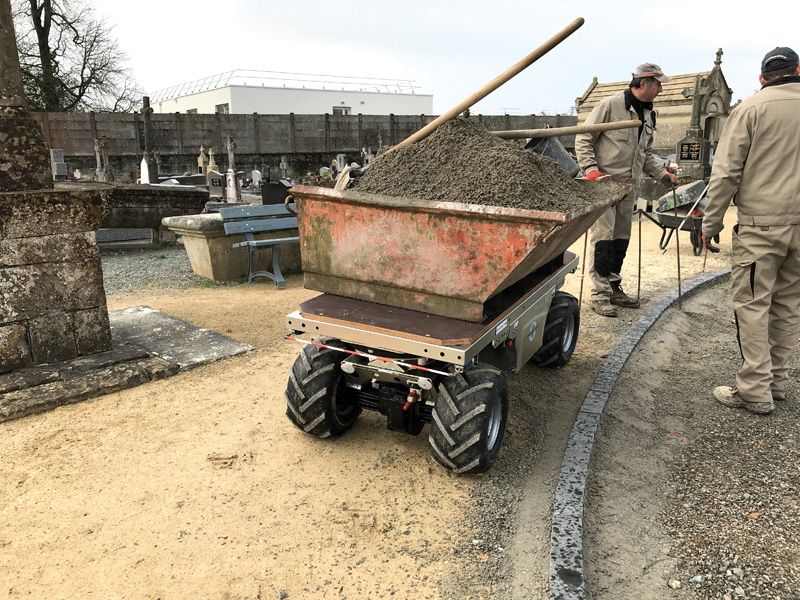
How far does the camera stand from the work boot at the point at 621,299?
6.87 m

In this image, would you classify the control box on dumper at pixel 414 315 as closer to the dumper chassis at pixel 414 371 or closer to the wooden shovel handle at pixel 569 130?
the dumper chassis at pixel 414 371

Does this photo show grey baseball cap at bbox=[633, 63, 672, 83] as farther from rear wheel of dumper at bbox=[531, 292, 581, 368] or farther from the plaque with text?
the plaque with text

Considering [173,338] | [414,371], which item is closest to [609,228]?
[414,371]

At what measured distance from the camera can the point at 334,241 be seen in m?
3.44

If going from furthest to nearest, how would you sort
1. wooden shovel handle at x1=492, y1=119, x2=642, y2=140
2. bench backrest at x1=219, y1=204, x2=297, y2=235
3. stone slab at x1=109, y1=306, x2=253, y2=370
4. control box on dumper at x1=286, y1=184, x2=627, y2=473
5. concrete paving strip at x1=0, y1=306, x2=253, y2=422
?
bench backrest at x1=219, y1=204, x2=297, y2=235, stone slab at x1=109, y1=306, x2=253, y2=370, wooden shovel handle at x1=492, y1=119, x2=642, y2=140, concrete paving strip at x1=0, y1=306, x2=253, y2=422, control box on dumper at x1=286, y1=184, x2=627, y2=473

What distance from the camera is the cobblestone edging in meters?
2.43

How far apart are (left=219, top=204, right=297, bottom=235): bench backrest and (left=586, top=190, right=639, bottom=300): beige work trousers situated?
415 cm

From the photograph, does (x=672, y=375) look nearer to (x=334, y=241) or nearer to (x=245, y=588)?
(x=334, y=241)

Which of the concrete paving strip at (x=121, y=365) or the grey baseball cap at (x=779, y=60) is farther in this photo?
the concrete paving strip at (x=121, y=365)

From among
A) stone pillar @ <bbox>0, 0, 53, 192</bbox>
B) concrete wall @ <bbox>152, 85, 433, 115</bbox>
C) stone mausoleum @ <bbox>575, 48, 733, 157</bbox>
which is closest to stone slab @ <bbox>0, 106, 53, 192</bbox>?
stone pillar @ <bbox>0, 0, 53, 192</bbox>

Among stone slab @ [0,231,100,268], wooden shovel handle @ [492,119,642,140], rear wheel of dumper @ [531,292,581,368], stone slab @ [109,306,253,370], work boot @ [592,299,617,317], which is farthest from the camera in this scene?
work boot @ [592,299,617,317]

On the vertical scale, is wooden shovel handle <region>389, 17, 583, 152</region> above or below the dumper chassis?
above

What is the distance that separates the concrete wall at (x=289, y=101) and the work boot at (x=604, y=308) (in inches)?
1331

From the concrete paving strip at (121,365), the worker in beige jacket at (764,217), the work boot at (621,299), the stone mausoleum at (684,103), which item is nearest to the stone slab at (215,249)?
the concrete paving strip at (121,365)
